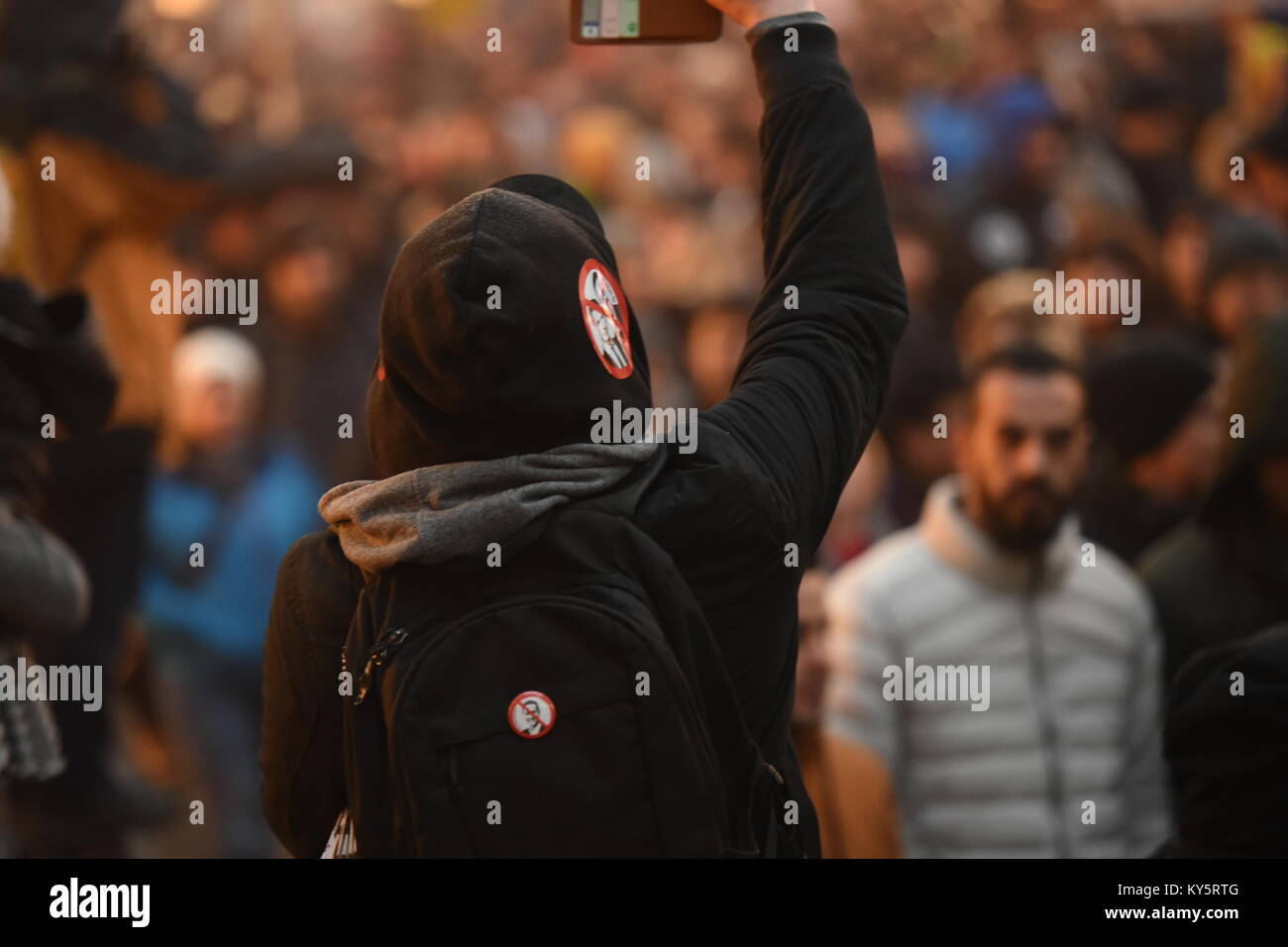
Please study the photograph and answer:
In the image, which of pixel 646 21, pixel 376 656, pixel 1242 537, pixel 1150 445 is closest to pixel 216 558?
pixel 1150 445

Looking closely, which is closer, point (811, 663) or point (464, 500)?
point (464, 500)

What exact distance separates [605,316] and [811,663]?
99.4 inches

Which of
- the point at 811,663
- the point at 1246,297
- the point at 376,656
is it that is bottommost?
the point at 376,656

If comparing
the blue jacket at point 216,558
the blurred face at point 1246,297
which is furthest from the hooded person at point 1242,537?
the blue jacket at point 216,558

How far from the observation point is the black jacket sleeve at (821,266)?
7.18 feet

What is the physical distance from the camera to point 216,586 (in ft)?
18.9

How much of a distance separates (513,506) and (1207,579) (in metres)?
3.03

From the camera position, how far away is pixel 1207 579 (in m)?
4.58

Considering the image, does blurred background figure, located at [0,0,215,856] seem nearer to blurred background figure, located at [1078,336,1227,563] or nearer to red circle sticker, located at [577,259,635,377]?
blurred background figure, located at [1078,336,1227,563]

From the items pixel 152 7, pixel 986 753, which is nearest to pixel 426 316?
pixel 986 753

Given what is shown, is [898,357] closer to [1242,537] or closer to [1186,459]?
[1186,459]
